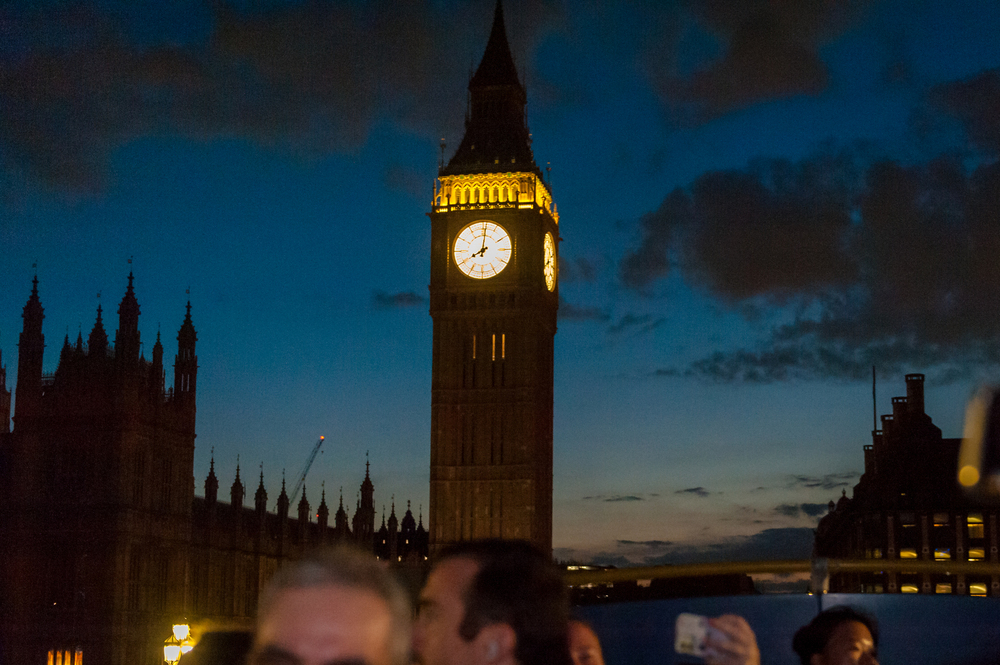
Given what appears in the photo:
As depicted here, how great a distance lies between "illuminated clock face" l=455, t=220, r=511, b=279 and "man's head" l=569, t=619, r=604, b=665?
57.4 meters

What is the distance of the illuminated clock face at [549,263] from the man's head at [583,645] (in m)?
58.1

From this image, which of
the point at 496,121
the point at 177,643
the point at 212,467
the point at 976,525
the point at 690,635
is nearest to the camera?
the point at 690,635

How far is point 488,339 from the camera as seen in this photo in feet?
201

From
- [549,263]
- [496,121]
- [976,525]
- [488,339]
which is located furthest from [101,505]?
[976,525]

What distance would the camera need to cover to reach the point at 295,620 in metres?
2.41

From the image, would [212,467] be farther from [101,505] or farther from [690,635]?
[690,635]

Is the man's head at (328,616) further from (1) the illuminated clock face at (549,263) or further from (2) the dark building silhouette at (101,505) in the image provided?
(1) the illuminated clock face at (549,263)

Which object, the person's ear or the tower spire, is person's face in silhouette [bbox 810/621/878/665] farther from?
the tower spire

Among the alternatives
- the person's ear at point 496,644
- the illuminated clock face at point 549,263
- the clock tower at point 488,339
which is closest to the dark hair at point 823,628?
the person's ear at point 496,644

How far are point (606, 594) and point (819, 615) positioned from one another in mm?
672

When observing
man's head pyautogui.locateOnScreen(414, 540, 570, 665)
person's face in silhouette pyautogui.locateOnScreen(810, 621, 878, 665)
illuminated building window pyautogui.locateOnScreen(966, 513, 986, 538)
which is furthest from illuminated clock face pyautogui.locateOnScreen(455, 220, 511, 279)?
man's head pyautogui.locateOnScreen(414, 540, 570, 665)

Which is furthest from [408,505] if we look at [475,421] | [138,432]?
[138,432]

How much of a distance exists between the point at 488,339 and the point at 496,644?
192 feet

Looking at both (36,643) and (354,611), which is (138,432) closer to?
(36,643)
